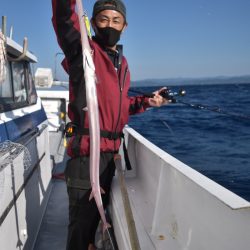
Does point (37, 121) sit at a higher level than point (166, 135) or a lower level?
higher

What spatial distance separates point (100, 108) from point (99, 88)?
15 cm

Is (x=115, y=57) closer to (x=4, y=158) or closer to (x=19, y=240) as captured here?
(x=4, y=158)

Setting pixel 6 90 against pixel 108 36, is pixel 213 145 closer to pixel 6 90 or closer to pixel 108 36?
pixel 6 90

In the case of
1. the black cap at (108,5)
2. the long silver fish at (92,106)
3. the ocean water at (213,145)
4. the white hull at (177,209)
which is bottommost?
the ocean water at (213,145)

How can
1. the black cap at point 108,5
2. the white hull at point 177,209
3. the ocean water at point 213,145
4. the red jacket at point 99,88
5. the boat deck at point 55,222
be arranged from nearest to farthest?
the white hull at point 177,209 < the red jacket at point 99,88 < the black cap at point 108,5 < the boat deck at point 55,222 < the ocean water at point 213,145

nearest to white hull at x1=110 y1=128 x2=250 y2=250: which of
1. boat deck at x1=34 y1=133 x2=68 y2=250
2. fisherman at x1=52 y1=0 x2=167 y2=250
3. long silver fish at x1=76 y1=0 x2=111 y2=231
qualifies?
fisherman at x1=52 y1=0 x2=167 y2=250

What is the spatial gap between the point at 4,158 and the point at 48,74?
24.0ft

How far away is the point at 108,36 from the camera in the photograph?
2.70m

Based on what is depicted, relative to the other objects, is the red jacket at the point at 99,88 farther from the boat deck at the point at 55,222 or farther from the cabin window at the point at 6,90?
the boat deck at the point at 55,222

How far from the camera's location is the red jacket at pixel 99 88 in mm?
2436

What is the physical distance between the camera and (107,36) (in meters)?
2.70

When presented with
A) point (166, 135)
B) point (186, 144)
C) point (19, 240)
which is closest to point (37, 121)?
point (19, 240)

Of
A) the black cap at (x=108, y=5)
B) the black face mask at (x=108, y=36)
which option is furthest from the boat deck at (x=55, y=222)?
the black cap at (x=108, y=5)

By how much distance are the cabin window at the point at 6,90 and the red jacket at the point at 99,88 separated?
3.73 ft
